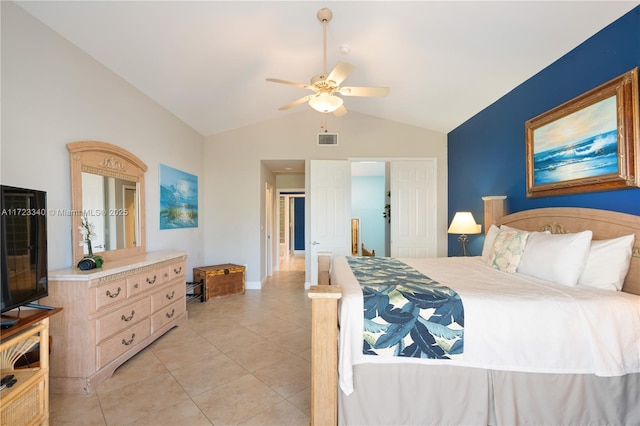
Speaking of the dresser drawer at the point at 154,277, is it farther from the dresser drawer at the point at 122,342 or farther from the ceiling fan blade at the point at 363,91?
the ceiling fan blade at the point at 363,91

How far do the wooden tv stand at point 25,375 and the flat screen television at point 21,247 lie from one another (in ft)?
0.34

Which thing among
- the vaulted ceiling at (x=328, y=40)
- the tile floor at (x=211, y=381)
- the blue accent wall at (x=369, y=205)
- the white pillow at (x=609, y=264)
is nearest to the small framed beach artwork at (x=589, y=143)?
the white pillow at (x=609, y=264)

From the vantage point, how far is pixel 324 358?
1546 millimetres

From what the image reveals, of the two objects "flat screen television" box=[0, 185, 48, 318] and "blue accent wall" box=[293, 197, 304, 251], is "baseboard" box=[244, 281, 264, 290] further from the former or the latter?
"blue accent wall" box=[293, 197, 304, 251]

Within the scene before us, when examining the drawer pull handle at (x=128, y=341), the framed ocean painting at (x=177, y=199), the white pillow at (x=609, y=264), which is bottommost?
the drawer pull handle at (x=128, y=341)

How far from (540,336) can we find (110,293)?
10.1 feet

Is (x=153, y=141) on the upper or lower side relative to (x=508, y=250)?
upper

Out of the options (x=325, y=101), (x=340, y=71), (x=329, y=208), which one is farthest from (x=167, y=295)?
(x=340, y=71)

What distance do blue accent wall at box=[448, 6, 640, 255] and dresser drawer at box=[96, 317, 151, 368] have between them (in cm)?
410

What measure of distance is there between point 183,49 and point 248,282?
3.71 m

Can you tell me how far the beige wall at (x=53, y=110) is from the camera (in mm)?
1879

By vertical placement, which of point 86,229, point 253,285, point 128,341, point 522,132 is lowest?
point 253,285

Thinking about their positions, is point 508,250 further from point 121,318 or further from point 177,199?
point 177,199

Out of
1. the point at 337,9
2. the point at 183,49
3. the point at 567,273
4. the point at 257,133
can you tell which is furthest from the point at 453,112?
the point at 183,49
